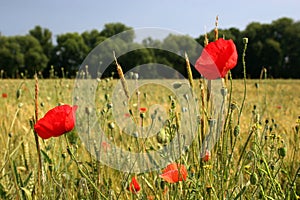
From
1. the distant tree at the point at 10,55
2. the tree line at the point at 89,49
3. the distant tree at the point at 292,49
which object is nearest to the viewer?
the distant tree at the point at 292,49

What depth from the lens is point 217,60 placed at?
788mm

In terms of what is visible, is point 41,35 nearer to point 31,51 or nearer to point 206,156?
point 31,51

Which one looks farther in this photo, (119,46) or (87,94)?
(87,94)

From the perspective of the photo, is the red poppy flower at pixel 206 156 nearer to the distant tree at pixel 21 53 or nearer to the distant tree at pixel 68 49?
the distant tree at pixel 68 49

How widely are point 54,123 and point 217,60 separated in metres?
0.37

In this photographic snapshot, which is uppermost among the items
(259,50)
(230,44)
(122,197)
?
(259,50)

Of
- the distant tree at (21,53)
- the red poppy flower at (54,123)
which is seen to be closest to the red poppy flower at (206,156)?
the red poppy flower at (54,123)

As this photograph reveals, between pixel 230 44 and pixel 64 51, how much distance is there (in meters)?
36.5

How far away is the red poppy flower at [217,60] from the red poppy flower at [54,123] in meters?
0.31

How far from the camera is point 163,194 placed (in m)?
1.06

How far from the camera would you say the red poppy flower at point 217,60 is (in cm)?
78

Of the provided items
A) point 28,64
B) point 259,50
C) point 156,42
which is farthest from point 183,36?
point 28,64

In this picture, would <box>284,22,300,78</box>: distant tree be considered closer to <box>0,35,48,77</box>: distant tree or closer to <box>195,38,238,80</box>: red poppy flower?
<box>0,35,48,77</box>: distant tree

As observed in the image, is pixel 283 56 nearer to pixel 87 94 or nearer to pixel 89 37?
pixel 89 37
